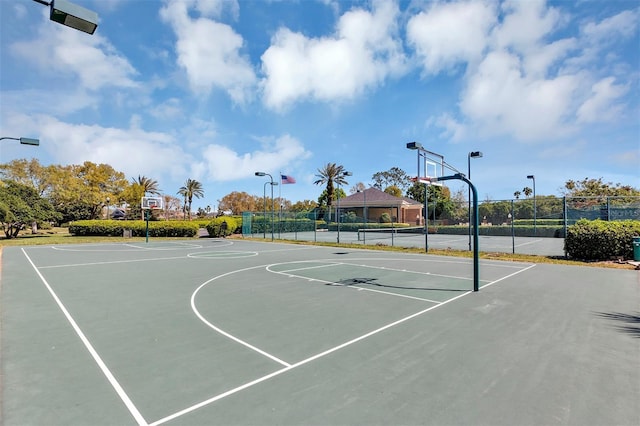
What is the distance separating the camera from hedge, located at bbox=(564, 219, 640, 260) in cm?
1437

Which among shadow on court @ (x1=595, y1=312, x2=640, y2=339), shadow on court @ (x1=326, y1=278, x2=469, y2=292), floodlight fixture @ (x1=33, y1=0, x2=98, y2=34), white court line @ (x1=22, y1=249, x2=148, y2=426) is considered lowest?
white court line @ (x1=22, y1=249, x2=148, y2=426)

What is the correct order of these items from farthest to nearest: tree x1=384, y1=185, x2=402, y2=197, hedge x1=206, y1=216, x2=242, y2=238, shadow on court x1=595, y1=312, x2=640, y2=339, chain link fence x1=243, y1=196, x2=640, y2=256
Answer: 1. tree x1=384, y1=185, x2=402, y2=197
2. hedge x1=206, y1=216, x2=242, y2=238
3. chain link fence x1=243, y1=196, x2=640, y2=256
4. shadow on court x1=595, y1=312, x2=640, y2=339

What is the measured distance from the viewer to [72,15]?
14.8ft

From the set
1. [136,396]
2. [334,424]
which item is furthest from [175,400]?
[334,424]

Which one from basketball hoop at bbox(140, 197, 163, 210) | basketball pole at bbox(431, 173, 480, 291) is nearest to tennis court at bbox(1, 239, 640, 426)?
basketball pole at bbox(431, 173, 480, 291)

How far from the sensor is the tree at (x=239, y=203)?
7731cm

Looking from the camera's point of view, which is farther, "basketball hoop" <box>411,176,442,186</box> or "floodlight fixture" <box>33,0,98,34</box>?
"basketball hoop" <box>411,176,442,186</box>

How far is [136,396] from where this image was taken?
3723mm

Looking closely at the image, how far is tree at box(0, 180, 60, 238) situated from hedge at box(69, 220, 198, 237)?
243cm

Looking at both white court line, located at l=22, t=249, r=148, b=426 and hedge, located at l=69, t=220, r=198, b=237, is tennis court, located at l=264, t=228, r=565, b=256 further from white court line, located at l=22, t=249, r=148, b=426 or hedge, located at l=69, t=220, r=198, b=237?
white court line, located at l=22, t=249, r=148, b=426

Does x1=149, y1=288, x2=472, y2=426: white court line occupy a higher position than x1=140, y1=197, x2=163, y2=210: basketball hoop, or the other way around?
x1=140, y1=197, x2=163, y2=210: basketball hoop

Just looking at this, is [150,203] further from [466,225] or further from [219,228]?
[466,225]

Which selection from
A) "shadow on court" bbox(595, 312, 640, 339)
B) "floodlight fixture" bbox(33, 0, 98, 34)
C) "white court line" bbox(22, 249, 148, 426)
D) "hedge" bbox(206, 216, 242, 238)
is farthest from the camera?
"hedge" bbox(206, 216, 242, 238)

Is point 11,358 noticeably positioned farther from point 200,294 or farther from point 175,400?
point 200,294
